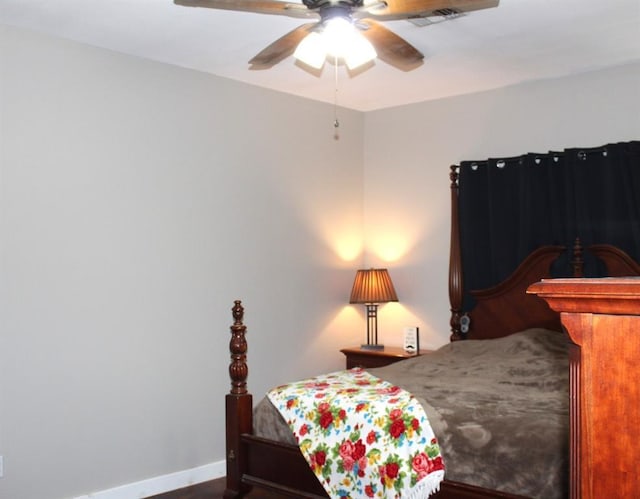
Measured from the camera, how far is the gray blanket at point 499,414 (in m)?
2.58

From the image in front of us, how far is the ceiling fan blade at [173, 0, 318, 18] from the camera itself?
106 inches

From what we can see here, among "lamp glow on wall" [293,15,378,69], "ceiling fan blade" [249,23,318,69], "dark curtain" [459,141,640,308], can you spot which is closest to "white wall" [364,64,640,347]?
"dark curtain" [459,141,640,308]

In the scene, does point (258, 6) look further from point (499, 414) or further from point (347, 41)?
point (499, 414)

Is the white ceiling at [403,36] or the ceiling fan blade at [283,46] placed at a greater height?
the white ceiling at [403,36]

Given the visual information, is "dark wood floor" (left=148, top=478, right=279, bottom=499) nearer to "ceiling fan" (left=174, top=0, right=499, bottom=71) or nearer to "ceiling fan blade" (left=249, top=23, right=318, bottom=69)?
"ceiling fan blade" (left=249, top=23, right=318, bottom=69)

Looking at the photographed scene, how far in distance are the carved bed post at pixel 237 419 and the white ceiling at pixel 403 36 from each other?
1.49 metres

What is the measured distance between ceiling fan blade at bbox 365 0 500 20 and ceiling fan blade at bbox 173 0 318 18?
25 centimetres

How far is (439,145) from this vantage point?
5.33 metres

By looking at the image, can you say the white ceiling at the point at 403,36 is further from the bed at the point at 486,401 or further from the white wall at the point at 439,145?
the bed at the point at 486,401

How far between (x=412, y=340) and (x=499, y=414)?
2284mm

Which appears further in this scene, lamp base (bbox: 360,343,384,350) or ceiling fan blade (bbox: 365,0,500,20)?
lamp base (bbox: 360,343,384,350)

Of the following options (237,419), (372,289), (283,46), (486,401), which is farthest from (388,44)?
(372,289)

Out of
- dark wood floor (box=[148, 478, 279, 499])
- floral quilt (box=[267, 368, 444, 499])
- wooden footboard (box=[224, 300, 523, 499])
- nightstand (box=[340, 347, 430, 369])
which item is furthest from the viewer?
nightstand (box=[340, 347, 430, 369])

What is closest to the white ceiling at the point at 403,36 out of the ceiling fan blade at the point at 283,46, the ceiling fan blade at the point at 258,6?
→ the ceiling fan blade at the point at 283,46
